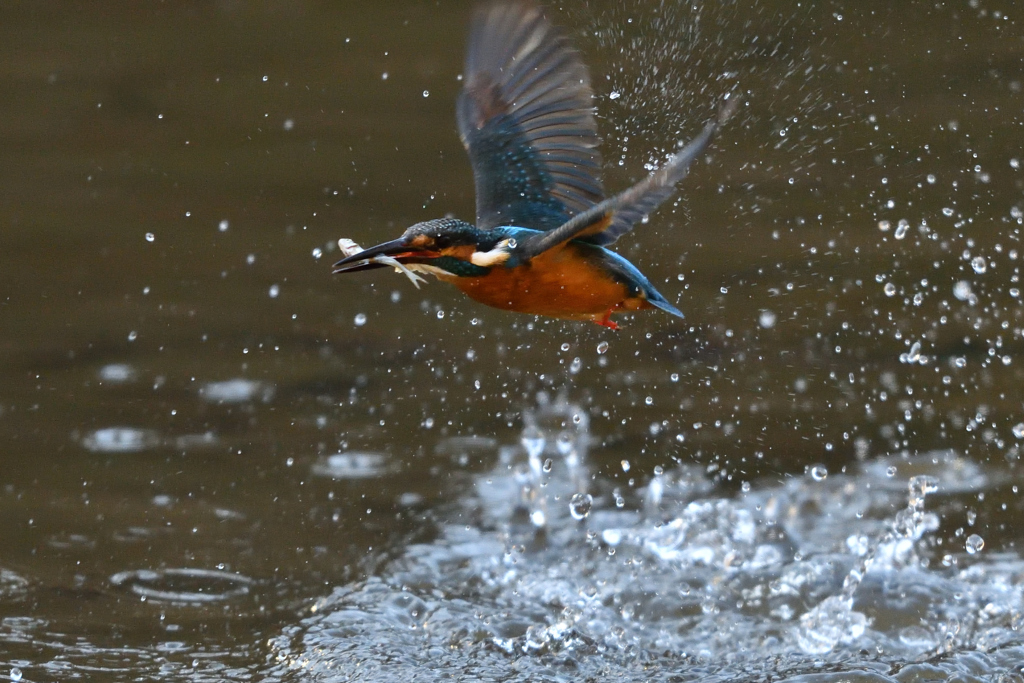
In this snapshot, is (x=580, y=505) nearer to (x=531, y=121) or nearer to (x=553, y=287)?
(x=531, y=121)

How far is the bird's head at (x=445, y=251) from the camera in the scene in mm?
2025

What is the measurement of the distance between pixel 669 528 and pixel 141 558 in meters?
1.31

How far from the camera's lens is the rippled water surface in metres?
2.77

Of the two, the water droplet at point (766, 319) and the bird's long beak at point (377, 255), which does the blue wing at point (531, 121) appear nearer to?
the bird's long beak at point (377, 255)

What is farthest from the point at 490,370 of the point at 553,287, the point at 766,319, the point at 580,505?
the point at 553,287

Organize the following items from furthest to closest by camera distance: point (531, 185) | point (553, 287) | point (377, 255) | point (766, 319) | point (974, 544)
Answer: point (766, 319) < point (974, 544) < point (531, 185) < point (553, 287) < point (377, 255)

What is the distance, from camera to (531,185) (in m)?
2.54

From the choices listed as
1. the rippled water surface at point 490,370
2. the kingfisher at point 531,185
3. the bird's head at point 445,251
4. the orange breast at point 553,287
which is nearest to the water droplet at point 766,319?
the rippled water surface at point 490,370

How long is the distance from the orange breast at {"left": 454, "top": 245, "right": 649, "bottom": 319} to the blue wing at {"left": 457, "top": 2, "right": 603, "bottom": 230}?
0.93 feet

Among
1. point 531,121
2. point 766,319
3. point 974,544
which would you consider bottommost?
point 974,544

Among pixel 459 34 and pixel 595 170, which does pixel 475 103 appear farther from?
pixel 459 34

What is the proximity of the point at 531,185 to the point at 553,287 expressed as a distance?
0.43m

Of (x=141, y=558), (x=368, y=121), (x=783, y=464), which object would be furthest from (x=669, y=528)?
(x=368, y=121)

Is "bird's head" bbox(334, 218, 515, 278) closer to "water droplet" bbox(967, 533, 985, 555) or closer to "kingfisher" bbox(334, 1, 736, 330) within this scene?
"kingfisher" bbox(334, 1, 736, 330)
